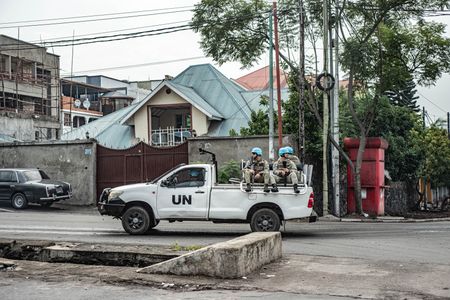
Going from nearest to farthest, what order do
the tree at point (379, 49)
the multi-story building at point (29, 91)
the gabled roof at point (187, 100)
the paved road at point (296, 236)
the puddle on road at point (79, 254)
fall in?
the puddle on road at point (79, 254) < the paved road at point (296, 236) < the tree at point (379, 49) < the gabled roof at point (187, 100) < the multi-story building at point (29, 91)

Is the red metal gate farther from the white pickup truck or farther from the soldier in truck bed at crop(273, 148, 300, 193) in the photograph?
the soldier in truck bed at crop(273, 148, 300, 193)

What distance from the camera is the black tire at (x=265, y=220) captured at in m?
14.0

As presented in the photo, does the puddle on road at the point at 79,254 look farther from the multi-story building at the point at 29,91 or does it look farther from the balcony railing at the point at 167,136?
the multi-story building at the point at 29,91

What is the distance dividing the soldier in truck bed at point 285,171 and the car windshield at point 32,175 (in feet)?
44.4

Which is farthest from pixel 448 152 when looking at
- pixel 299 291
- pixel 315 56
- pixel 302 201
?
pixel 299 291

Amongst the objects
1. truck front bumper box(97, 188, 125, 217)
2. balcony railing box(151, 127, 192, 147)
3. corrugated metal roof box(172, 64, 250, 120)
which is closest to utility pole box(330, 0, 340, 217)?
truck front bumper box(97, 188, 125, 217)

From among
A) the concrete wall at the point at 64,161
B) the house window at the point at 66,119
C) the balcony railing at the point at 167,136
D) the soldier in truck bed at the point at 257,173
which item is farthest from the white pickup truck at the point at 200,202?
the house window at the point at 66,119

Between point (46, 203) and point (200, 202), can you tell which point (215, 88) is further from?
point (200, 202)

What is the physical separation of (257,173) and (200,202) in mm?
1529

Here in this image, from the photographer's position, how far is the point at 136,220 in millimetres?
14547

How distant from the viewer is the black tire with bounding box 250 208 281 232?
1400 centimetres

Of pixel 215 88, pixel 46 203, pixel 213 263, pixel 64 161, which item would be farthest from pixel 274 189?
pixel 215 88

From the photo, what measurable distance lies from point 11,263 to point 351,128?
66.3 ft

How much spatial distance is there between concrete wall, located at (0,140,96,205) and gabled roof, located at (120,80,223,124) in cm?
988
